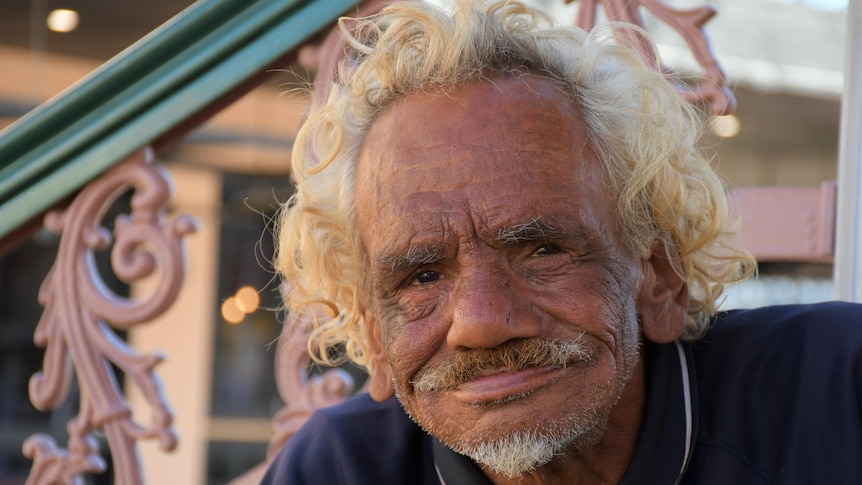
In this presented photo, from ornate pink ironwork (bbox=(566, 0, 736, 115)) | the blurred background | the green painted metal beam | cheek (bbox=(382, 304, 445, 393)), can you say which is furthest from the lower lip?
the blurred background

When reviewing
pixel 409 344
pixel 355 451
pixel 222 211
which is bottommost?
pixel 355 451

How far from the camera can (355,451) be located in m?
1.96

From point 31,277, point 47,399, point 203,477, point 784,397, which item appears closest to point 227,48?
point 47,399

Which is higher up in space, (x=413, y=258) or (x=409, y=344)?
(x=413, y=258)

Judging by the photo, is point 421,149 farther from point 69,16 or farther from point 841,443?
point 69,16

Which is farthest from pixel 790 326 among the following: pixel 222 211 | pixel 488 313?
pixel 222 211

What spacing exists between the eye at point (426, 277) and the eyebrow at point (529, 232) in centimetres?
14

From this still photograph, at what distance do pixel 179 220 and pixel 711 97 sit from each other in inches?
42.1

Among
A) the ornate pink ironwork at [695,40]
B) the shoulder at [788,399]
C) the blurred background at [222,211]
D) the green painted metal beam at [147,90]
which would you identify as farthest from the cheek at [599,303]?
the blurred background at [222,211]

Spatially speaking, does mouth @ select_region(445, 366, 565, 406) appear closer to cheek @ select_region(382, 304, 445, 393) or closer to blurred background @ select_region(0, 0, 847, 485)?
cheek @ select_region(382, 304, 445, 393)

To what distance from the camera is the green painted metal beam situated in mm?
1968

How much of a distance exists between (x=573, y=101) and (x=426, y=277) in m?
0.40

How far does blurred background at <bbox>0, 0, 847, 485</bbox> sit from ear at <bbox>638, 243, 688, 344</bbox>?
5172 mm

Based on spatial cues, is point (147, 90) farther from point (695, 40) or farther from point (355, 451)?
point (695, 40)
